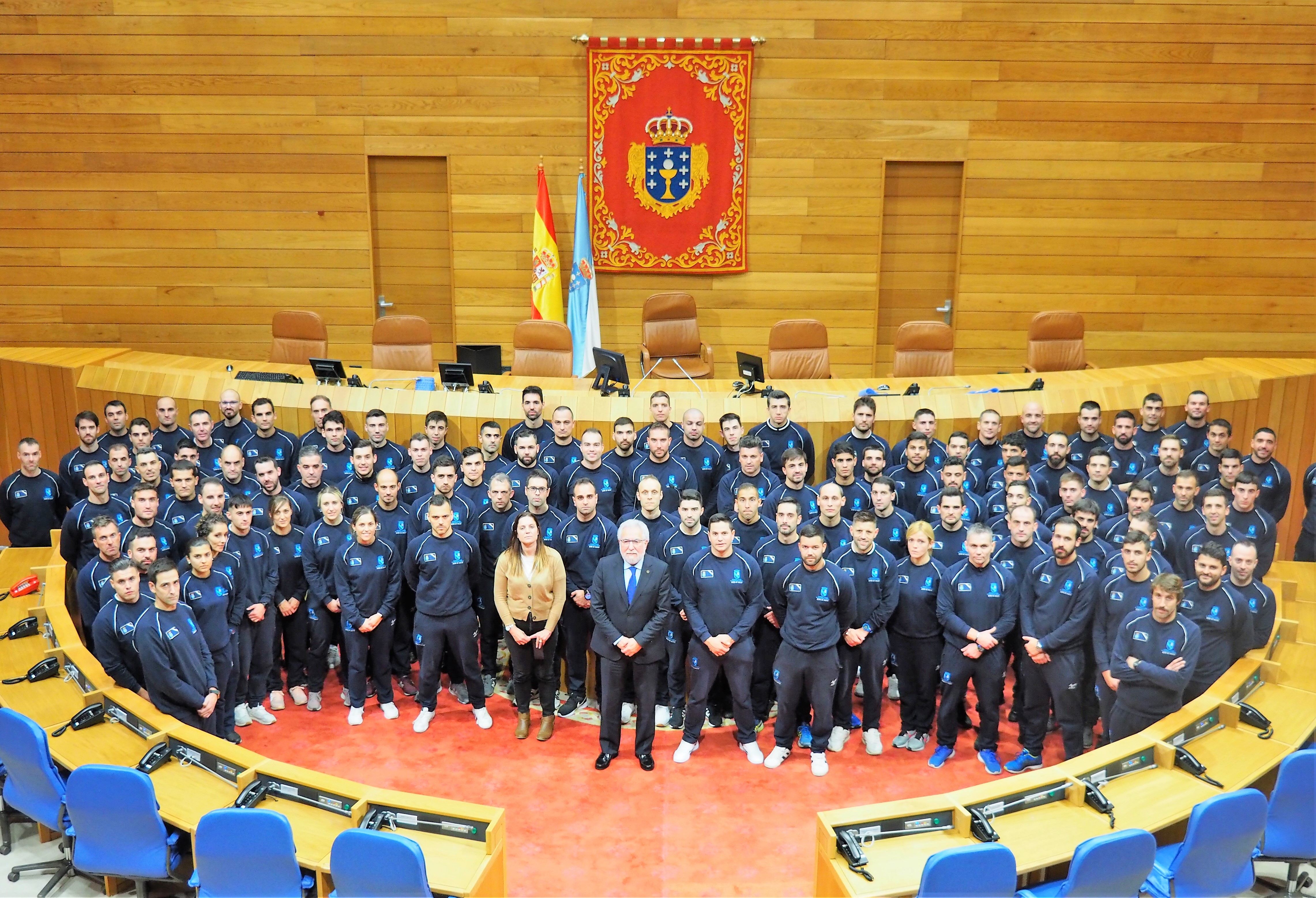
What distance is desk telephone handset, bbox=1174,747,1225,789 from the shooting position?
4910 millimetres

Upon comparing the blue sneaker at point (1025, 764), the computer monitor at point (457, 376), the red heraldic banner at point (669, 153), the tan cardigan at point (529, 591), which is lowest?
the blue sneaker at point (1025, 764)

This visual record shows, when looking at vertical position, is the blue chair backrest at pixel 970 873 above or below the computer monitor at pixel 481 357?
below

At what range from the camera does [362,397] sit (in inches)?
326

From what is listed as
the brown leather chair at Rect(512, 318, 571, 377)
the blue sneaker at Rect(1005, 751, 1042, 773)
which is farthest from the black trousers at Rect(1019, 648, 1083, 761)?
the brown leather chair at Rect(512, 318, 571, 377)

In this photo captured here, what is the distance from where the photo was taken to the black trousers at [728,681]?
→ 20.0ft

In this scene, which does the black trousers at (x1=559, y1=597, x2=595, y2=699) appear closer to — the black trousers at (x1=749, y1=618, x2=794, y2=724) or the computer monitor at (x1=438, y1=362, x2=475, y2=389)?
the black trousers at (x1=749, y1=618, x2=794, y2=724)

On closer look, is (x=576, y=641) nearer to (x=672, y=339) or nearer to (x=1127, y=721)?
(x=1127, y=721)

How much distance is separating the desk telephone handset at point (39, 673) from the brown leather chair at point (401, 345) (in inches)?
161

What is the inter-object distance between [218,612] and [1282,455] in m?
7.83

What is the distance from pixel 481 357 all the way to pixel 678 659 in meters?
3.27

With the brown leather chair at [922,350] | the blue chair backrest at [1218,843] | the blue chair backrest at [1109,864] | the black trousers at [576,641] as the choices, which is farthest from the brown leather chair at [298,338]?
the blue chair backrest at [1218,843]

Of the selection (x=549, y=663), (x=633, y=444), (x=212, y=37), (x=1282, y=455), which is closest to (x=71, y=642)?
(x=549, y=663)

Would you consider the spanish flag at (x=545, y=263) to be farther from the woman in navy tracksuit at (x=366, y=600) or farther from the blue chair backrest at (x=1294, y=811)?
the blue chair backrest at (x=1294, y=811)

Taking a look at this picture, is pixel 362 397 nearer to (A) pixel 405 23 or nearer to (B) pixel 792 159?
(A) pixel 405 23
